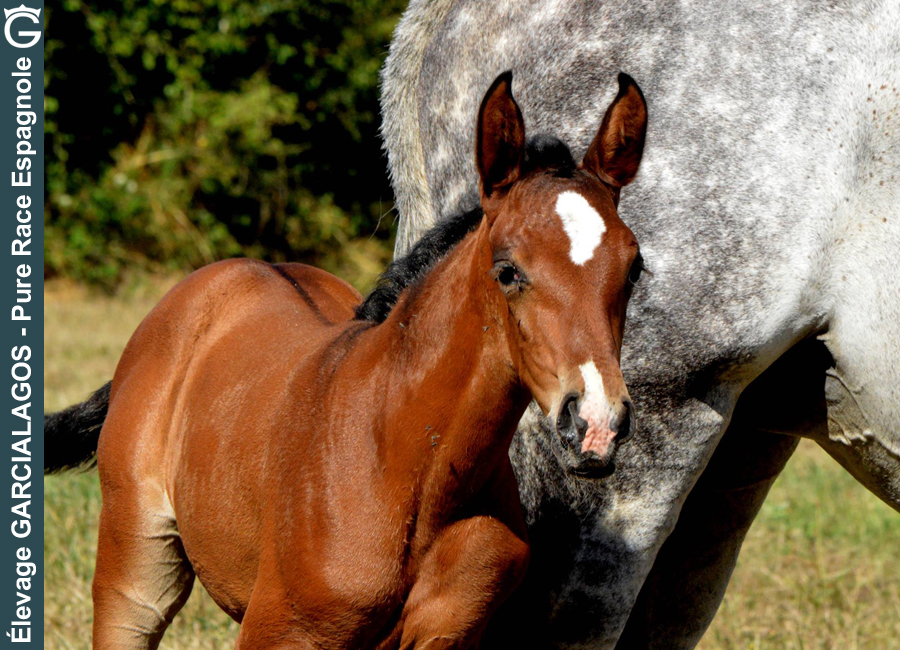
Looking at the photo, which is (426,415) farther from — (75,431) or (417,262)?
(75,431)

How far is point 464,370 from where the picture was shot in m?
2.36

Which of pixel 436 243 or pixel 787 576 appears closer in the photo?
pixel 436 243

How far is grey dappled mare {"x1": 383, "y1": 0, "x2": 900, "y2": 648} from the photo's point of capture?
→ 8.68 feet

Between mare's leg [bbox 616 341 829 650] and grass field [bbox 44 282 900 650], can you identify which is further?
grass field [bbox 44 282 900 650]

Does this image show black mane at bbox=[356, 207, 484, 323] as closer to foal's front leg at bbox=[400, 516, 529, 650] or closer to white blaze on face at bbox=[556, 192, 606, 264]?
white blaze on face at bbox=[556, 192, 606, 264]

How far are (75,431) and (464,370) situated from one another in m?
1.79

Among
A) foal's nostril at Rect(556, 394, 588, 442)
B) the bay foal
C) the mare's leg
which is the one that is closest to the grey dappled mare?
the mare's leg

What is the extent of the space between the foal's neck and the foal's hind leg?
0.99 metres

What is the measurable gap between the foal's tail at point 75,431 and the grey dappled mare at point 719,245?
1.48 meters

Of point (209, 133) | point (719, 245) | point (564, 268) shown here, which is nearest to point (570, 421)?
point (564, 268)

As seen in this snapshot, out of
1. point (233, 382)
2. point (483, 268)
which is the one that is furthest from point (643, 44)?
point (233, 382)

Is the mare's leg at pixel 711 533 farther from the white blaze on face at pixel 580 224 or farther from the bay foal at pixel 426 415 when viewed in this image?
the white blaze on face at pixel 580 224
